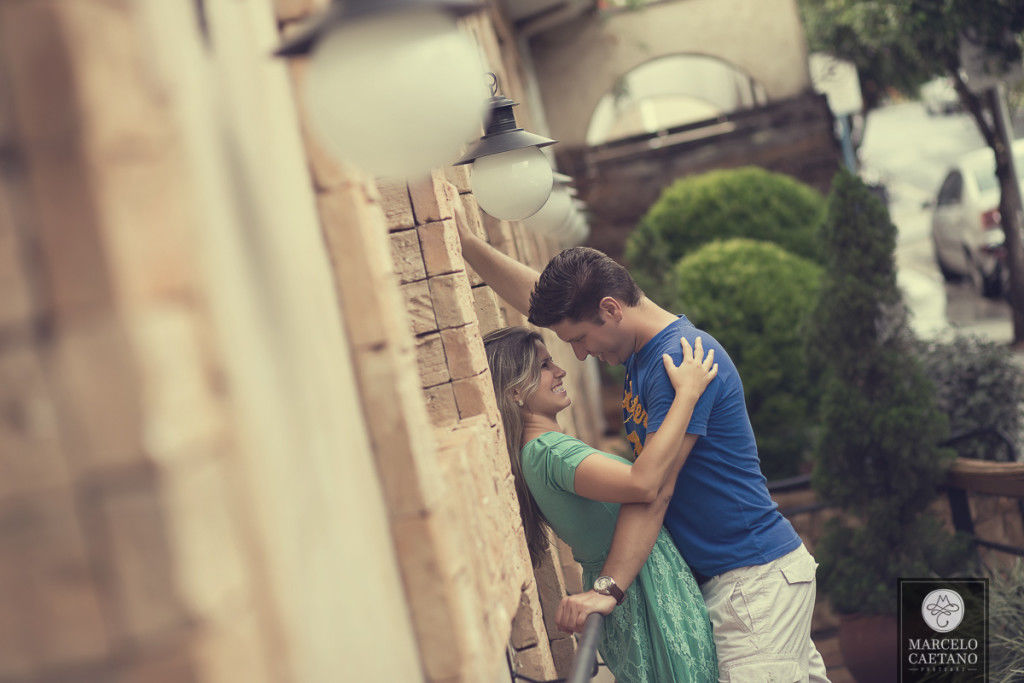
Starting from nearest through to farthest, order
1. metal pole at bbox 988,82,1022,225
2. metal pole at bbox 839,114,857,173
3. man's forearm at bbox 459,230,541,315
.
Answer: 1. man's forearm at bbox 459,230,541,315
2. metal pole at bbox 988,82,1022,225
3. metal pole at bbox 839,114,857,173

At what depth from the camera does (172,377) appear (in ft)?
3.39

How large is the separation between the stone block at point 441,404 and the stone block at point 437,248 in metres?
0.31

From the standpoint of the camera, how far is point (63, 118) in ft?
3.28

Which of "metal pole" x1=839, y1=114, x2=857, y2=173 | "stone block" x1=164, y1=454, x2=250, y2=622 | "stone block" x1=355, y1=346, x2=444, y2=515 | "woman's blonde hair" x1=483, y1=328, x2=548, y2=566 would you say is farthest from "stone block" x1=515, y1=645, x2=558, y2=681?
"metal pole" x1=839, y1=114, x2=857, y2=173

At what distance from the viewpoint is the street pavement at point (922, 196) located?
38.3 ft

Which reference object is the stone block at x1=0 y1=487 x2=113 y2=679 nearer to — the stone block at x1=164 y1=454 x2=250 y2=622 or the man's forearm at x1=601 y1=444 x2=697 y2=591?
the stone block at x1=164 y1=454 x2=250 y2=622

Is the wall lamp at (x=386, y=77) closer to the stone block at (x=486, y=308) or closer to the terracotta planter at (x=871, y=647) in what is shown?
the stone block at (x=486, y=308)

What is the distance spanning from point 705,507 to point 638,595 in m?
0.30

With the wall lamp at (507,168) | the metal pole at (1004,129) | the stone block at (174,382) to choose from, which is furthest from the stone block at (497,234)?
the metal pole at (1004,129)

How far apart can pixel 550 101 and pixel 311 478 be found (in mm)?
10751

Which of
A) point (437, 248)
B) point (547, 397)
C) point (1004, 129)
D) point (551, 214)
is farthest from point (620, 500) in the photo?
point (1004, 129)

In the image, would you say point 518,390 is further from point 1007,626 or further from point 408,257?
point 1007,626

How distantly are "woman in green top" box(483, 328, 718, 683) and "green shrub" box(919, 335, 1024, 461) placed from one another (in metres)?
3.32

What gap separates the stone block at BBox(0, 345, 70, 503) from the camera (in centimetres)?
98
